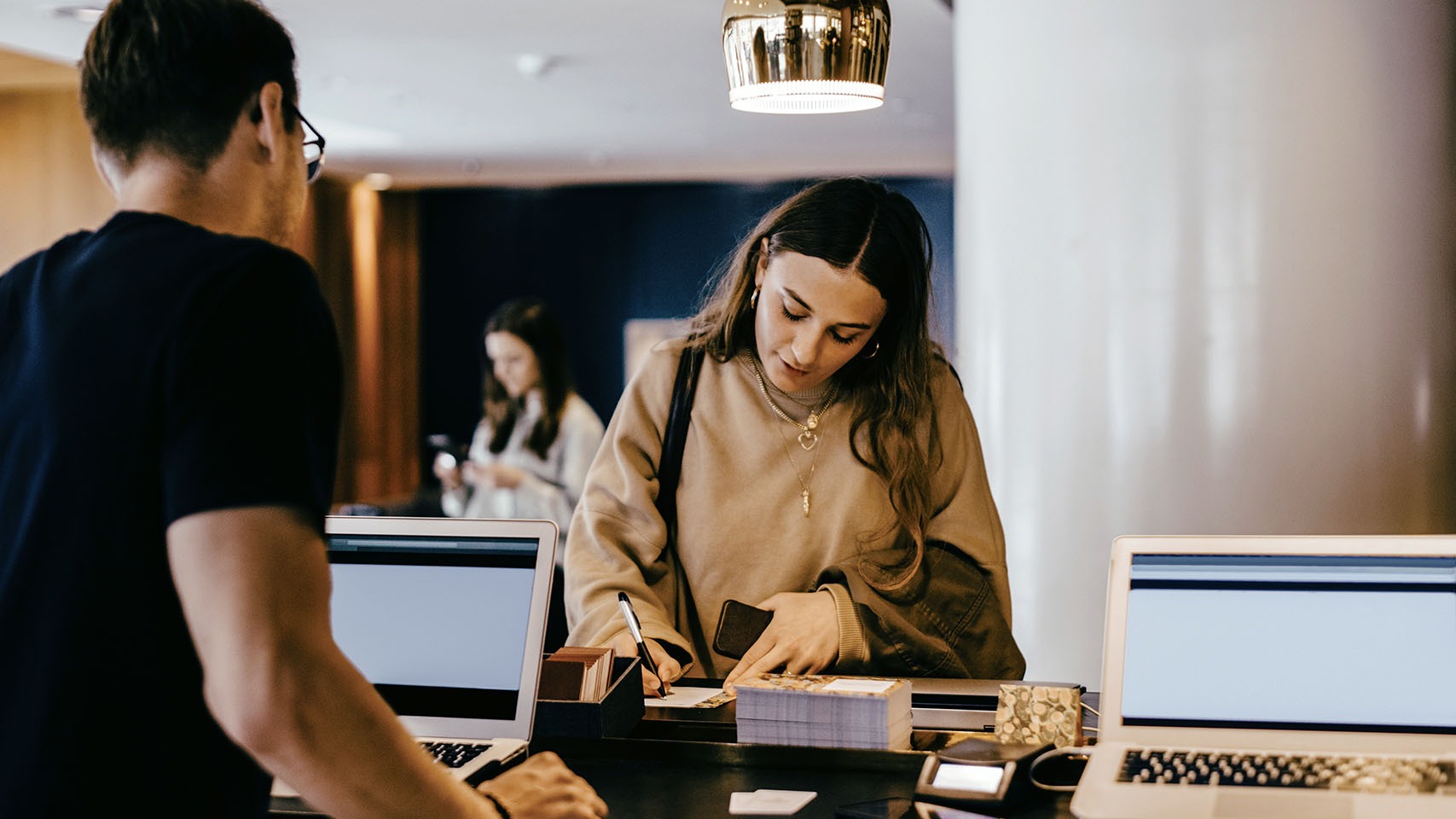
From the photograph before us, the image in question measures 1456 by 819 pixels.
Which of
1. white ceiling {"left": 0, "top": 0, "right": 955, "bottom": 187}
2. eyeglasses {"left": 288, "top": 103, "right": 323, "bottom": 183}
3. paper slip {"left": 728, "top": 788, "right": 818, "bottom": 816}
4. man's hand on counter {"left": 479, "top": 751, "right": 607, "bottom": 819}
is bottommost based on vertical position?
paper slip {"left": 728, "top": 788, "right": 818, "bottom": 816}

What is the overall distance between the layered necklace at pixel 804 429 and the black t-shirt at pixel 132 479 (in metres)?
1.17

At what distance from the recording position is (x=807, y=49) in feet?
5.55

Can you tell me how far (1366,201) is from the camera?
9.73ft

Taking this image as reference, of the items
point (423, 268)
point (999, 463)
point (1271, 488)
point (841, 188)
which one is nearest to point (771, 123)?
point (423, 268)

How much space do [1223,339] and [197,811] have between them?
258cm

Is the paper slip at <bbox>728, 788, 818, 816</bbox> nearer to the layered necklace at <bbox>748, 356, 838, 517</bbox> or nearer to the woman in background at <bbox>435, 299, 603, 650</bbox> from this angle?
the layered necklace at <bbox>748, 356, 838, 517</bbox>

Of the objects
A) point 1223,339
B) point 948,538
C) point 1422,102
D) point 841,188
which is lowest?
point 948,538

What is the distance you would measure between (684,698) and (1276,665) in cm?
79

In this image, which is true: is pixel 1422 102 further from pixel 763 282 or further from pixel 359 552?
pixel 359 552

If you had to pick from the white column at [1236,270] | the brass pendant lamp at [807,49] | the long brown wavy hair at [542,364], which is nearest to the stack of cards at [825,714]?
the brass pendant lamp at [807,49]

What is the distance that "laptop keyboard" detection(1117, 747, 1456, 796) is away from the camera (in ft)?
4.44

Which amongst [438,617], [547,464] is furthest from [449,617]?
[547,464]

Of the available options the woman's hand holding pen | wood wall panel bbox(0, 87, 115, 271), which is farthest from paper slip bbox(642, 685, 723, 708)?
wood wall panel bbox(0, 87, 115, 271)

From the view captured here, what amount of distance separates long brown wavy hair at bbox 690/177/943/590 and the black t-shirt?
117 cm
